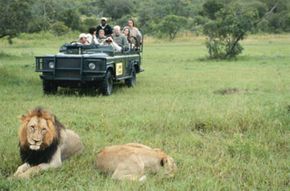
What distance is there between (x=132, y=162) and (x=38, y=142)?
0.88 meters

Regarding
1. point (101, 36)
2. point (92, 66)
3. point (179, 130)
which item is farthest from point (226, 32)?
point (179, 130)

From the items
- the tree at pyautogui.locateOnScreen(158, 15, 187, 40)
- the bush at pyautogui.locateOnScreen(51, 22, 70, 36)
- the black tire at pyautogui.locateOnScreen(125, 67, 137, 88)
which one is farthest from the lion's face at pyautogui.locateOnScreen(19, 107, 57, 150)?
the bush at pyautogui.locateOnScreen(51, 22, 70, 36)

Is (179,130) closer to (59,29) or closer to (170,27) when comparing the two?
(170,27)

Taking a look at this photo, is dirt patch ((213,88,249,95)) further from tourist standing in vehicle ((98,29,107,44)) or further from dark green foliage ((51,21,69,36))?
dark green foliage ((51,21,69,36))

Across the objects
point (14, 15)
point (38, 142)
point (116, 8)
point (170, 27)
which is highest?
point (116, 8)

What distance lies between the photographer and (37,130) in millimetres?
5227

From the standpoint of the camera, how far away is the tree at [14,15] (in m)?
17.3

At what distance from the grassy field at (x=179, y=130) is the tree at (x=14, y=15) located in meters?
3.61

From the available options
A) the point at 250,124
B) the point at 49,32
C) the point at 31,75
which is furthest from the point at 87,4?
the point at 250,124

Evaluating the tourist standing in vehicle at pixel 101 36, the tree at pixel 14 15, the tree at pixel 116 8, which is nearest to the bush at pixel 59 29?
the tree at pixel 116 8

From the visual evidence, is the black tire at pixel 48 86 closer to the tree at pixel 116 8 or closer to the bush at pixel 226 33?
the bush at pixel 226 33

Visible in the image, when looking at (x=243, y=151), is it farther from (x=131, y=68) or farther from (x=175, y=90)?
(x=131, y=68)

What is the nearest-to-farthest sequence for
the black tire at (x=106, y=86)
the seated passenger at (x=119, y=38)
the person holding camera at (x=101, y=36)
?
the black tire at (x=106, y=86)
the person holding camera at (x=101, y=36)
the seated passenger at (x=119, y=38)

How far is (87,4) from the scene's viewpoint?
82.3 meters
